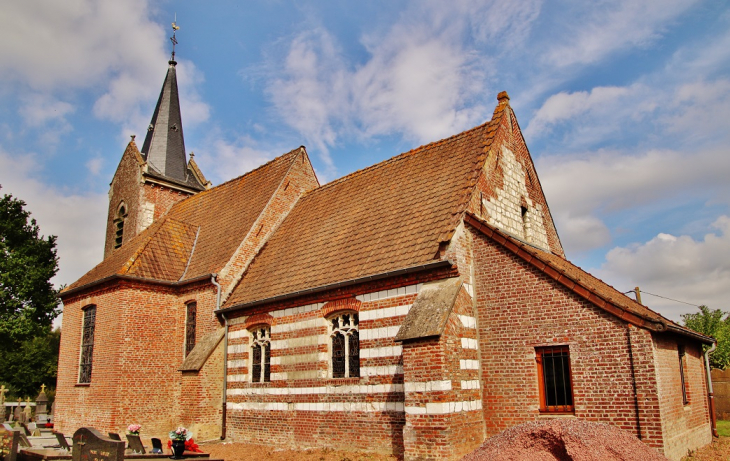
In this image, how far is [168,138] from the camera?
27.7 meters

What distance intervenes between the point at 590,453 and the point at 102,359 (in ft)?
51.9

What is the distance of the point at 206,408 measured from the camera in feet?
54.5

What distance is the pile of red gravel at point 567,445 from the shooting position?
7160 mm

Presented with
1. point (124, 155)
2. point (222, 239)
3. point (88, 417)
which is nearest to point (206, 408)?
point (88, 417)

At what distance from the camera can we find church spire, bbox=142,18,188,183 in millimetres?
26969

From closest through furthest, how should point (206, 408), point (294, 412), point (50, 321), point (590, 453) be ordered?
point (590, 453) → point (294, 412) → point (206, 408) → point (50, 321)

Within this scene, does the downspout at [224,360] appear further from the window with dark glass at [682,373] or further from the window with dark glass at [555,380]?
the window with dark glass at [682,373]

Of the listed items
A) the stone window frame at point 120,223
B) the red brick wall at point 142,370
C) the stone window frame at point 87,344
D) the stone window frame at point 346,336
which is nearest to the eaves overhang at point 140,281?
the red brick wall at point 142,370

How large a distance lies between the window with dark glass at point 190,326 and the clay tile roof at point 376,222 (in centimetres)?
195

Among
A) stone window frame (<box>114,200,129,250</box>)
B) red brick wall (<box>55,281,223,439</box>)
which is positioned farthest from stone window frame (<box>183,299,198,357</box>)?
stone window frame (<box>114,200,129,250</box>)

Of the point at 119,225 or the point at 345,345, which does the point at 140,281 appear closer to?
the point at 345,345

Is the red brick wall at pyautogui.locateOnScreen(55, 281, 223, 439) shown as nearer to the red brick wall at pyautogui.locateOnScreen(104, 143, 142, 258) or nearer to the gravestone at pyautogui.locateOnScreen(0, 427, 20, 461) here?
the gravestone at pyautogui.locateOnScreen(0, 427, 20, 461)

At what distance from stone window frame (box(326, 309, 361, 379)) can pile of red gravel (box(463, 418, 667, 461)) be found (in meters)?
6.07

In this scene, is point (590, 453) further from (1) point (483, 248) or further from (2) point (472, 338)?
(1) point (483, 248)
